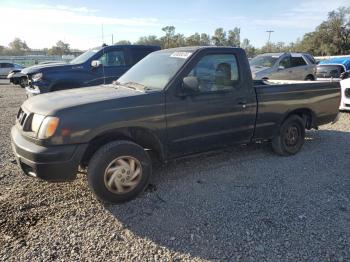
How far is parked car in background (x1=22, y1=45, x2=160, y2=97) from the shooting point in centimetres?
899

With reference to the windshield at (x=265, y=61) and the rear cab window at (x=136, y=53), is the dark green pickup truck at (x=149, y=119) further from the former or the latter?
the windshield at (x=265, y=61)

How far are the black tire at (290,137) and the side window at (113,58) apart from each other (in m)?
5.81

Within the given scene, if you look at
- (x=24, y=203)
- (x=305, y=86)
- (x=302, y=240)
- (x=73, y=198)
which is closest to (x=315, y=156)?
(x=305, y=86)

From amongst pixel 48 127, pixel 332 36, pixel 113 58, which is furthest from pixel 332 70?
pixel 332 36

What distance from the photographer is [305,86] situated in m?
5.58

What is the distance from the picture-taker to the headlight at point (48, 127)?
132 inches

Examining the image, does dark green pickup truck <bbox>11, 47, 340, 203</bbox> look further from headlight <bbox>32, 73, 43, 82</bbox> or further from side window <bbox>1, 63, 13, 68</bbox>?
side window <bbox>1, 63, 13, 68</bbox>

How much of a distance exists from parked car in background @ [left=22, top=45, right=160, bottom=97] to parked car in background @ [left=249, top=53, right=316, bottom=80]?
4713 mm

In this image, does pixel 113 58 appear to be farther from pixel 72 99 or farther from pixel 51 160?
pixel 51 160

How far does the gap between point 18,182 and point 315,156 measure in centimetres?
475

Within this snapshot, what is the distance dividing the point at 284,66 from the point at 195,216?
10426 mm

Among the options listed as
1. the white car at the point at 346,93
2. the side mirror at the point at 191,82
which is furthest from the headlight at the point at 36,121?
the white car at the point at 346,93

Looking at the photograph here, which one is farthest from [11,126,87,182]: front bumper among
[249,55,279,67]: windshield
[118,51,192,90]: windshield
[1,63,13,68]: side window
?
[1,63,13,68]: side window

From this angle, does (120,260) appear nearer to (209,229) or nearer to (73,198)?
(209,229)
